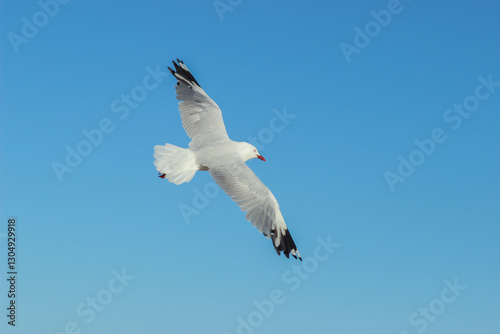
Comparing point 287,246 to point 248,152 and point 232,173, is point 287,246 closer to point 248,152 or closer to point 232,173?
point 232,173

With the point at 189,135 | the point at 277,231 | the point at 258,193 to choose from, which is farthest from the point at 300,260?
the point at 189,135

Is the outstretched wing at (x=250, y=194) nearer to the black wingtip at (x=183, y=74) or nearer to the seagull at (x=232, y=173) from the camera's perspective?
the seagull at (x=232, y=173)

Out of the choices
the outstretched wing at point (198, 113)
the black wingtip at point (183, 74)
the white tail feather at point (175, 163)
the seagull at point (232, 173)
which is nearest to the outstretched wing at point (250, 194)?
the seagull at point (232, 173)

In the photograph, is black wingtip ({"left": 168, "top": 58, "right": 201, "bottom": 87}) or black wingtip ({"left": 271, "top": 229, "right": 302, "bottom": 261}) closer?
black wingtip ({"left": 271, "top": 229, "right": 302, "bottom": 261})

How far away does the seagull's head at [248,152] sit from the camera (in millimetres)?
7141

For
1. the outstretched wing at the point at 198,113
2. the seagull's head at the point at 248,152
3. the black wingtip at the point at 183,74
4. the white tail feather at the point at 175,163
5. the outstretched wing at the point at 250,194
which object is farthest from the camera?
the black wingtip at the point at 183,74

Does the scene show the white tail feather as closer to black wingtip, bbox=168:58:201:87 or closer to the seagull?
the seagull

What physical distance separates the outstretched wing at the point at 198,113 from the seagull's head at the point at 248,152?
0.40 m

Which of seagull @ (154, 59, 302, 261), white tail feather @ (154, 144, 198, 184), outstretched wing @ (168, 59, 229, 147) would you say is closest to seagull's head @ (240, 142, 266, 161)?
seagull @ (154, 59, 302, 261)

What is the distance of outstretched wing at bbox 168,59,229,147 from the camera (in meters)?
7.53

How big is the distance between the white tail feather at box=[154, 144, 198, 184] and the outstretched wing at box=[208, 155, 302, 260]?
0.32 metres

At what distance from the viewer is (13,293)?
639 cm

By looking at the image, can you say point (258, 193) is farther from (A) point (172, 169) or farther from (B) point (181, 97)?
(B) point (181, 97)

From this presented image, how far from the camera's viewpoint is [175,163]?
6.84 m
